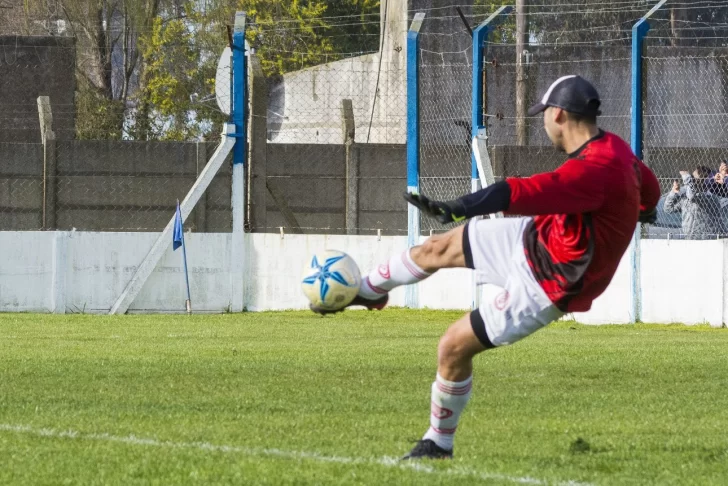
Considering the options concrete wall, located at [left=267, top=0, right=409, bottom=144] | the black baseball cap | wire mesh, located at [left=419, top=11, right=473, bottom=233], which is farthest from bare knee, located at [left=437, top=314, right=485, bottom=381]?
concrete wall, located at [left=267, top=0, right=409, bottom=144]

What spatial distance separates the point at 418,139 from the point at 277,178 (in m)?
2.66

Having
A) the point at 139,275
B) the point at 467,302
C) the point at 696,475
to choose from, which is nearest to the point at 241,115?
the point at 139,275

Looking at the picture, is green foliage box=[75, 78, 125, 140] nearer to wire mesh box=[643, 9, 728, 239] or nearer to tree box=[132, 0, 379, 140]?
tree box=[132, 0, 379, 140]

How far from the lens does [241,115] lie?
20422 mm

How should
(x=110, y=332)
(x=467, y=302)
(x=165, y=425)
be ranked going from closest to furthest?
(x=165, y=425) < (x=110, y=332) < (x=467, y=302)

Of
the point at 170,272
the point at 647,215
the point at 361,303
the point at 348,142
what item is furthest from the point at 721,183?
the point at 361,303

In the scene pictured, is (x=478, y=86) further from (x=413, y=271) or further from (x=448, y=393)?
(x=448, y=393)

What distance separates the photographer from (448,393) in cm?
677

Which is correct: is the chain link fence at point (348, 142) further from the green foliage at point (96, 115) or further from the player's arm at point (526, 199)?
the player's arm at point (526, 199)

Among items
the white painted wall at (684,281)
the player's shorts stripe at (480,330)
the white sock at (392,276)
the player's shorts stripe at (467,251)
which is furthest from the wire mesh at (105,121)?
the player's shorts stripe at (480,330)

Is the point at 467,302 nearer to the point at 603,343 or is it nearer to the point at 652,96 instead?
the point at 603,343

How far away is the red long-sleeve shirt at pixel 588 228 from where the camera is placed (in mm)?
6262

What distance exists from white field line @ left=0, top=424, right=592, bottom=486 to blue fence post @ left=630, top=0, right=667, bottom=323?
12.2 meters

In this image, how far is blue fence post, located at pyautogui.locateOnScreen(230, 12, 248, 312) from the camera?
20.0 m
